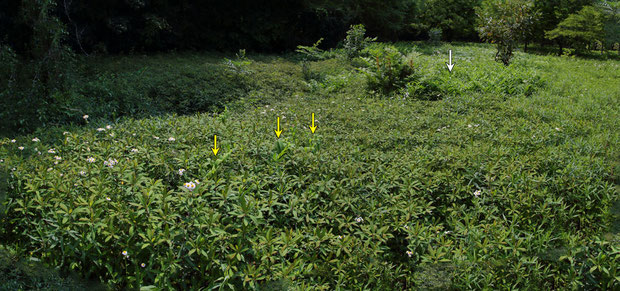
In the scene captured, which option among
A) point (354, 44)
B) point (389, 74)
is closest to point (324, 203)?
point (389, 74)

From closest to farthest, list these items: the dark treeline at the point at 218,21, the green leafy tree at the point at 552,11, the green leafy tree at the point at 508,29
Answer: the dark treeline at the point at 218,21, the green leafy tree at the point at 508,29, the green leafy tree at the point at 552,11

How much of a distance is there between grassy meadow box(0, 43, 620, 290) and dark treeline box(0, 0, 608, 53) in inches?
156

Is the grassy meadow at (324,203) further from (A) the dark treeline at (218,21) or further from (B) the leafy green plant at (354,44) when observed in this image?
(B) the leafy green plant at (354,44)

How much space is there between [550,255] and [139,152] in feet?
10.9

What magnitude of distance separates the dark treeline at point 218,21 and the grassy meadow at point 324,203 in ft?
13.0

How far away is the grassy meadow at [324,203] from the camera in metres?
2.69

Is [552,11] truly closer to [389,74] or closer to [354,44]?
[354,44]

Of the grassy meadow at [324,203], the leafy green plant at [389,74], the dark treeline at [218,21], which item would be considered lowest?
the grassy meadow at [324,203]

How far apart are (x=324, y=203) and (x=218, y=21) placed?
37.2 feet

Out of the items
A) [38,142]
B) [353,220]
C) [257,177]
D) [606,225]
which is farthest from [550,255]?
[38,142]

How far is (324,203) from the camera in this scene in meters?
3.34

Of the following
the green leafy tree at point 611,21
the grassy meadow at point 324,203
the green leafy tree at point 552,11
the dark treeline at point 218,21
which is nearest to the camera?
the grassy meadow at point 324,203

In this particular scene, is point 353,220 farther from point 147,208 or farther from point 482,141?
point 482,141

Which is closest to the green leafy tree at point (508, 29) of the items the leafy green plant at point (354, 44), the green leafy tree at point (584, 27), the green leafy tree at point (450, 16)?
the leafy green plant at point (354, 44)
